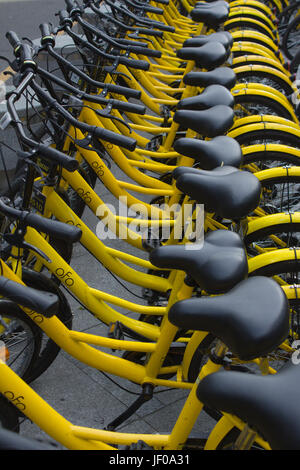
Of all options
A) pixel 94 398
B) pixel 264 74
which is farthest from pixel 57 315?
pixel 264 74

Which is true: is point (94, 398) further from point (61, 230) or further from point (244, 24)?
point (244, 24)

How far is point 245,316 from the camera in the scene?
5.45 ft

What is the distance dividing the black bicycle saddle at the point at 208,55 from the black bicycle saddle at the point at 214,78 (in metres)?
0.24

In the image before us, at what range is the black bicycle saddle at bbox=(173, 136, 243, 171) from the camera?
2623 millimetres

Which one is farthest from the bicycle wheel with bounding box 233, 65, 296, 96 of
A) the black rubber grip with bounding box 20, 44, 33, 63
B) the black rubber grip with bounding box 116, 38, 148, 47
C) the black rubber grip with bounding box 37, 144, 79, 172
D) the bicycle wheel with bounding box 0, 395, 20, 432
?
the bicycle wheel with bounding box 0, 395, 20, 432

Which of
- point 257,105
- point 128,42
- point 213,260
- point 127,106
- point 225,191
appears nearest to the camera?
point 213,260

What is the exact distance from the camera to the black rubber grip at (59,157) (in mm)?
2342

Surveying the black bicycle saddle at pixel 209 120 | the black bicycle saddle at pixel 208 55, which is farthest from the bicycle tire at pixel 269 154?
the black bicycle saddle at pixel 209 120

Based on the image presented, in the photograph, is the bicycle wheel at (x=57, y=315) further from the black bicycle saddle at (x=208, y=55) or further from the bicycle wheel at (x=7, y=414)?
the black bicycle saddle at (x=208, y=55)

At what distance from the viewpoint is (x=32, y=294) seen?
1762mm

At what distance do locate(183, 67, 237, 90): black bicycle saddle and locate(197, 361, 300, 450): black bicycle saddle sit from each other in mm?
2250

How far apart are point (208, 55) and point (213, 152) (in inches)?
51.7

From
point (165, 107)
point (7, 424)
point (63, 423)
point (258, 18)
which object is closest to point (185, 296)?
point (63, 423)
